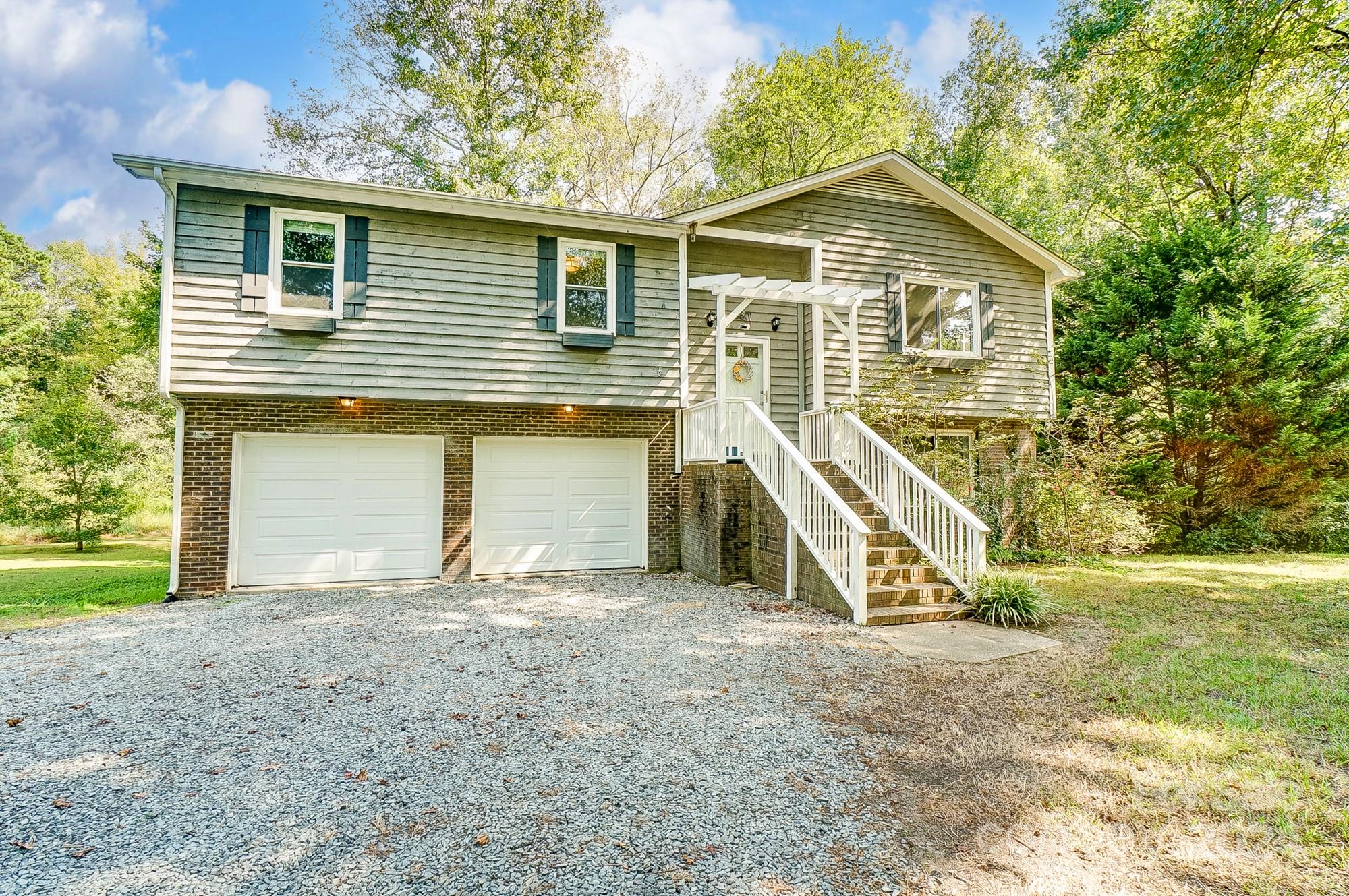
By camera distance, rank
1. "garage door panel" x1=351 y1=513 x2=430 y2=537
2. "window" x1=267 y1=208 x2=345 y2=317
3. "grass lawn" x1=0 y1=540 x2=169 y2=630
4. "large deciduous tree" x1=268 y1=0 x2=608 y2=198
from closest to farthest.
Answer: "grass lawn" x1=0 y1=540 x2=169 y2=630
"window" x1=267 y1=208 x2=345 y2=317
"garage door panel" x1=351 y1=513 x2=430 y2=537
"large deciduous tree" x1=268 y1=0 x2=608 y2=198

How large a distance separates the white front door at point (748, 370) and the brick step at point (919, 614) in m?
4.45

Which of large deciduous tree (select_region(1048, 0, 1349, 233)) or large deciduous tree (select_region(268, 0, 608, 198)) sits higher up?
large deciduous tree (select_region(268, 0, 608, 198))

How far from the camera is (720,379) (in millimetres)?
8852

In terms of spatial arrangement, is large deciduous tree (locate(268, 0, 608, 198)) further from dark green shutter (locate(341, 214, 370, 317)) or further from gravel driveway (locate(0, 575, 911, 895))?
gravel driveway (locate(0, 575, 911, 895))

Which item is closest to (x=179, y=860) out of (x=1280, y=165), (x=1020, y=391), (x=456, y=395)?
(x=456, y=395)

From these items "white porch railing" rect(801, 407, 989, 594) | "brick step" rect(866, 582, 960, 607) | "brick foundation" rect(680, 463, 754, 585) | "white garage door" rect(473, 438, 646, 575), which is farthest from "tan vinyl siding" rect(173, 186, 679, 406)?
"brick step" rect(866, 582, 960, 607)

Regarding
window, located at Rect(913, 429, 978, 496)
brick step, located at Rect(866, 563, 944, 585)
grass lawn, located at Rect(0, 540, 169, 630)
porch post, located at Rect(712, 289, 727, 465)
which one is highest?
porch post, located at Rect(712, 289, 727, 465)

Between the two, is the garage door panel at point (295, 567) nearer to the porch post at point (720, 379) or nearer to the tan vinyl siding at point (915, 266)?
the porch post at point (720, 379)

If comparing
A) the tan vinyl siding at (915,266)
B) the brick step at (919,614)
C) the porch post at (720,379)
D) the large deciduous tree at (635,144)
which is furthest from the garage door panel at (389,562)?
the large deciduous tree at (635,144)

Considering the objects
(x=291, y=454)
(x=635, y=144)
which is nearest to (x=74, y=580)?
(x=291, y=454)

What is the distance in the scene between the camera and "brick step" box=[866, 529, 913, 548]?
7102mm

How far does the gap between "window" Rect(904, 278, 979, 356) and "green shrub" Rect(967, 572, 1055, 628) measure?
5139 mm

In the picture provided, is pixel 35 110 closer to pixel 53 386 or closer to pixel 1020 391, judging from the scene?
pixel 53 386

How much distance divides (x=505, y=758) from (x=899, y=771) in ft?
6.63
